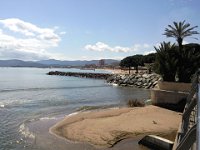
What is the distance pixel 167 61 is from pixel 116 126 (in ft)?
33.8

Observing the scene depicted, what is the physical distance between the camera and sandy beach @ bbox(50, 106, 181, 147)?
15.6 meters

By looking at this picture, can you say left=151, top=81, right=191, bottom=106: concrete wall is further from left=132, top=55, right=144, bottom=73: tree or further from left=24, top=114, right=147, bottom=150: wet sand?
left=132, top=55, right=144, bottom=73: tree

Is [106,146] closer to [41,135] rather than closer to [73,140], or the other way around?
[73,140]

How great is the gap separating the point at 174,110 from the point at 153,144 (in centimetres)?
979

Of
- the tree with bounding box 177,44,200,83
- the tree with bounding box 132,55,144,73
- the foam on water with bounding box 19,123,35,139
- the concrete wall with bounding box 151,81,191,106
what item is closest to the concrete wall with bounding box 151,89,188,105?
the concrete wall with bounding box 151,81,191,106

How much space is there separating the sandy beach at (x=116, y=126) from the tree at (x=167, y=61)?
4.49 m

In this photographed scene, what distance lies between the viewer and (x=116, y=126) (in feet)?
57.3

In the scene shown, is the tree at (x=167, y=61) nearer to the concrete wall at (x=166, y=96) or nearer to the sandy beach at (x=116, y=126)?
the concrete wall at (x=166, y=96)

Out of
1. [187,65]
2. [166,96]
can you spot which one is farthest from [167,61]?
[166,96]

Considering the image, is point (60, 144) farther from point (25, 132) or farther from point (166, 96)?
point (166, 96)

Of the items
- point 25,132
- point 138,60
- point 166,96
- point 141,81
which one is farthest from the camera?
point 138,60

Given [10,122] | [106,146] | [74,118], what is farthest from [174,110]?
[10,122]

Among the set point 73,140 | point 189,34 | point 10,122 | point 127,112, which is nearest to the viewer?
point 73,140

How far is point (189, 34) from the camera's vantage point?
49.7m
